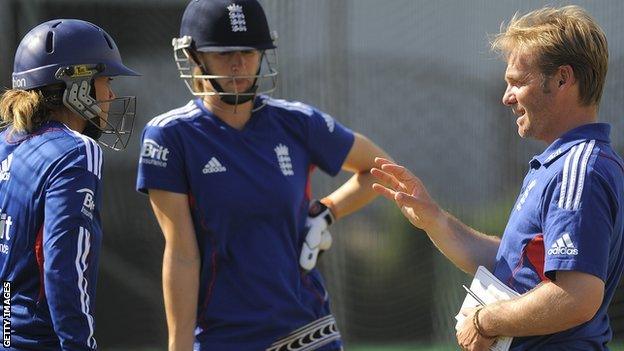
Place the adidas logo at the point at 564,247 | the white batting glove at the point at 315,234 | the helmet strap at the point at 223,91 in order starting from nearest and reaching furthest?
the adidas logo at the point at 564,247 → the helmet strap at the point at 223,91 → the white batting glove at the point at 315,234

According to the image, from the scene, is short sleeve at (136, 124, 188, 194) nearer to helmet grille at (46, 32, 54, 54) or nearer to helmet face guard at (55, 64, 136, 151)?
helmet face guard at (55, 64, 136, 151)

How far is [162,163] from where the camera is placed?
420 centimetres

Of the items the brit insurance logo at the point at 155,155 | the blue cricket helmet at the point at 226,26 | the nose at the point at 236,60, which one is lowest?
the brit insurance logo at the point at 155,155

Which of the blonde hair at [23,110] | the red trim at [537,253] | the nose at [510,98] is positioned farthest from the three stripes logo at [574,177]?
the blonde hair at [23,110]

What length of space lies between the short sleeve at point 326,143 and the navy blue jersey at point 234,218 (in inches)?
8.8

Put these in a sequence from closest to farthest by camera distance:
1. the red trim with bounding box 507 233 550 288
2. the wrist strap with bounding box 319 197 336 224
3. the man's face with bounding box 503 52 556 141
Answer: the red trim with bounding box 507 233 550 288, the man's face with bounding box 503 52 556 141, the wrist strap with bounding box 319 197 336 224

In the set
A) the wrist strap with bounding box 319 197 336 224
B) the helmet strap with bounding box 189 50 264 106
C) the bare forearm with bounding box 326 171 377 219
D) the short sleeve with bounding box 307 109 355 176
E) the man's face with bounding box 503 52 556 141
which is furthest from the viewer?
the bare forearm with bounding box 326 171 377 219

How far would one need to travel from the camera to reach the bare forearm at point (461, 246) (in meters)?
3.68

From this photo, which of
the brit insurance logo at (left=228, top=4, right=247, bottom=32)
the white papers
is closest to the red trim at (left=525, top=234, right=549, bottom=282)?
the white papers

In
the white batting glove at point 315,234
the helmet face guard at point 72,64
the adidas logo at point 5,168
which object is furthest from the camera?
the white batting glove at point 315,234

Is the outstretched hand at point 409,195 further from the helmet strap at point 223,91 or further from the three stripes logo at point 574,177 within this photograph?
the helmet strap at point 223,91

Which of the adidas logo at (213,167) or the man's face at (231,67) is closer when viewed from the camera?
the adidas logo at (213,167)

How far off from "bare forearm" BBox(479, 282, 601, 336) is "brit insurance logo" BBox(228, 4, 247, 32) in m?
1.77

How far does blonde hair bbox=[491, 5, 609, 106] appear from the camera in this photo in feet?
10.7
